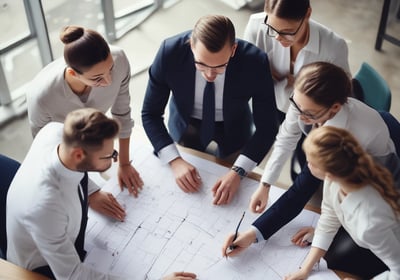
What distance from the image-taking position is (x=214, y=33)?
1.65m

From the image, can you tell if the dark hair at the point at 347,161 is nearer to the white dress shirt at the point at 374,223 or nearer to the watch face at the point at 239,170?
the white dress shirt at the point at 374,223

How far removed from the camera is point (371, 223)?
1.35 meters

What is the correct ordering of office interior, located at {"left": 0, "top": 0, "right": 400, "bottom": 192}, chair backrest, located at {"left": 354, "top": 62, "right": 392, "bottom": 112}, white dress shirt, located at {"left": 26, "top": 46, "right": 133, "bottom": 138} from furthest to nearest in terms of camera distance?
1. office interior, located at {"left": 0, "top": 0, "right": 400, "bottom": 192}
2. chair backrest, located at {"left": 354, "top": 62, "right": 392, "bottom": 112}
3. white dress shirt, located at {"left": 26, "top": 46, "right": 133, "bottom": 138}

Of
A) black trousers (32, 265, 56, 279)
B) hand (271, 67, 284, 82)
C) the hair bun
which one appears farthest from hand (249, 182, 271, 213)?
the hair bun

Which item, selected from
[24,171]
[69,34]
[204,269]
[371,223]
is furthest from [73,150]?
[371,223]

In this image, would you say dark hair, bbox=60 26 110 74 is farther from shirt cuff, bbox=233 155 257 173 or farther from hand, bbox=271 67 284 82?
hand, bbox=271 67 284 82

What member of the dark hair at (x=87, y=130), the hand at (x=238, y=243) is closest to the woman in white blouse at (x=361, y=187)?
the hand at (x=238, y=243)

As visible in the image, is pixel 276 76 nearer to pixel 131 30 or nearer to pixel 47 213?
pixel 47 213

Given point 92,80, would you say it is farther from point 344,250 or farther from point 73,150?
point 344,250

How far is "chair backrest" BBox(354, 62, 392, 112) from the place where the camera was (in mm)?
1953

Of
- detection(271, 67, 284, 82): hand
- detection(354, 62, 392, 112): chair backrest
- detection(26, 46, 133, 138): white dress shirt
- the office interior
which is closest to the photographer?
detection(26, 46, 133, 138): white dress shirt

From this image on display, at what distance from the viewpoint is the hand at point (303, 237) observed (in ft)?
5.34

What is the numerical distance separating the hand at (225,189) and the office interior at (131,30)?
946mm

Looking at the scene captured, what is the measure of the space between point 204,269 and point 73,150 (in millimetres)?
555
